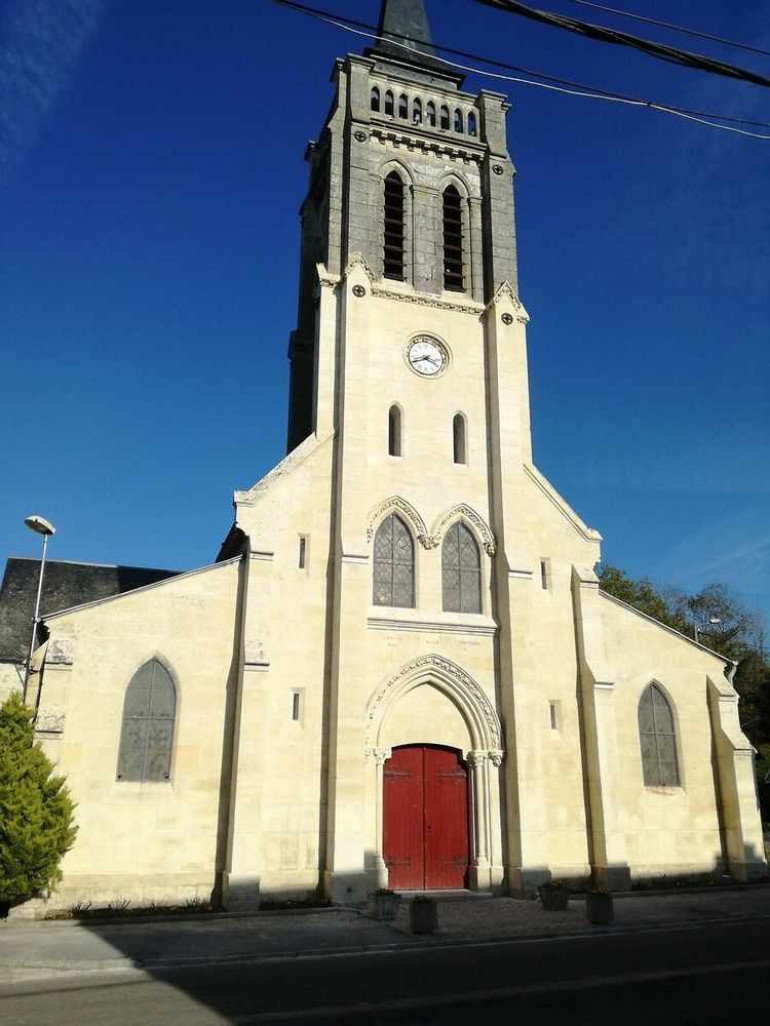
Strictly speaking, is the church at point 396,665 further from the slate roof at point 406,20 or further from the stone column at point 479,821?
the slate roof at point 406,20

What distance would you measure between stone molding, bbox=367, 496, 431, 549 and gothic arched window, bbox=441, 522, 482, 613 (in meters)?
0.65

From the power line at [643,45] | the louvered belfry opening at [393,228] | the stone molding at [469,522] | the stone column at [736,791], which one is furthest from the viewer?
the louvered belfry opening at [393,228]

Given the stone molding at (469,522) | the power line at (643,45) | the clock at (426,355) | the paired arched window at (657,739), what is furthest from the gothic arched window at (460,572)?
the power line at (643,45)

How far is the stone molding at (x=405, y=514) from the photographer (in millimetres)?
20391

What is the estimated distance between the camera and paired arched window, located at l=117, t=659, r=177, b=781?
1731 centimetres

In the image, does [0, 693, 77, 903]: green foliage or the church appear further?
the church

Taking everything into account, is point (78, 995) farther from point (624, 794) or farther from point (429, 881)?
point (624, 794)

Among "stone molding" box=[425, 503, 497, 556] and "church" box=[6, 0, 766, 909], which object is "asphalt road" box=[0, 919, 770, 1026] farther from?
"stone molding" box=[425, 503, 497, 556]

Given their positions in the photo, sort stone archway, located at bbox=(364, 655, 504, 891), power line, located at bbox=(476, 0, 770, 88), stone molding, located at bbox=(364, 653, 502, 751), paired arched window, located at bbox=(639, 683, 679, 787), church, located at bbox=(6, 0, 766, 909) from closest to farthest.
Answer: power line, located at bbox=(476, 0, 770, 88) → church, located at bbox=(6, 0, 766, 909) → stone archway, located at bbox=(364, 655, 504, 891) → stone molding, located at bbox=(364, 653, 502, 751) → paired arched window, located at bbox=(639, 683, 679, 787)

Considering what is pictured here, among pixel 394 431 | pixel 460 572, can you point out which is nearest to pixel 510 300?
pixel 394 431

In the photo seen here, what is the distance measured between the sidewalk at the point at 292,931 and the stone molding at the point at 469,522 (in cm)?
822

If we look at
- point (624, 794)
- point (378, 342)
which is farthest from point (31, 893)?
point (378, 342)

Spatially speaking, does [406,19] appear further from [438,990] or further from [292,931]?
[438,990]

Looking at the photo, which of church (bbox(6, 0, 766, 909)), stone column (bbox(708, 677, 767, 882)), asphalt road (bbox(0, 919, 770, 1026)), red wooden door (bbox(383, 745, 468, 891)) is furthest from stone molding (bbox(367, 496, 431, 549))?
asphalt road (bbox(0, 919, 770, 1026))
